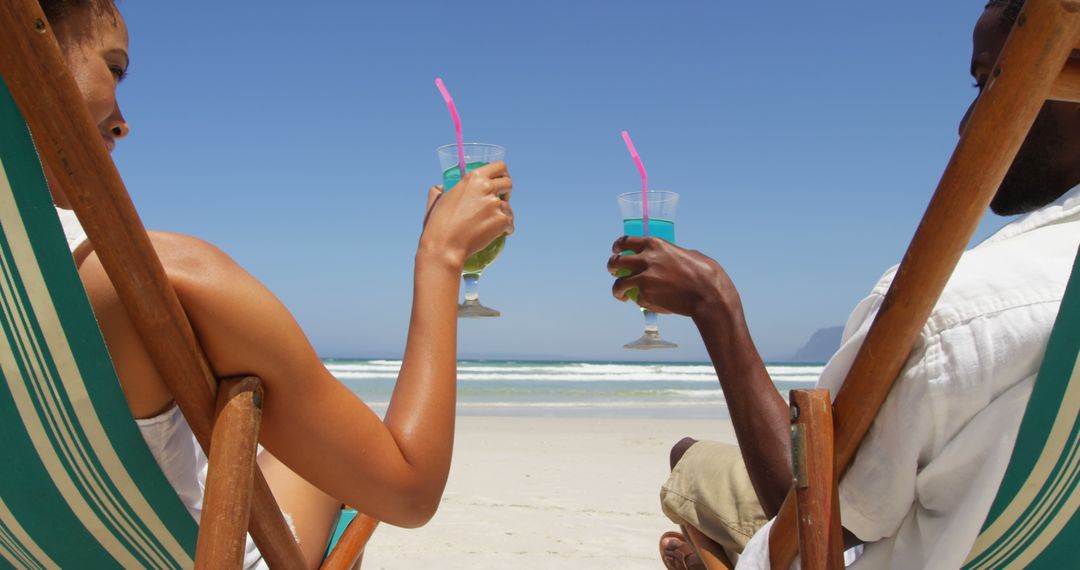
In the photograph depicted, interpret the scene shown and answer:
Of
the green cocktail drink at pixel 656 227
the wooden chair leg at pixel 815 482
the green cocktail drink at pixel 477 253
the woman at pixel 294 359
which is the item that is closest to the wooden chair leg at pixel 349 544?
the woman at pixel 294 359

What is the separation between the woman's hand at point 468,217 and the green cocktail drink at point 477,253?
1.94ft

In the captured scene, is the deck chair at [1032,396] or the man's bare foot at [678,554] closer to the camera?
the deck chair at [1032,396]

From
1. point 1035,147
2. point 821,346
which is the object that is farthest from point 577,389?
point 821,346

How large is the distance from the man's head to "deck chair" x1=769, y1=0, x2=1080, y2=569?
0.35 meters

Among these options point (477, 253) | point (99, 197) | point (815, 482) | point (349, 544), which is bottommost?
point (349, 544)

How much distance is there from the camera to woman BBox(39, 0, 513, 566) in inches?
43.8

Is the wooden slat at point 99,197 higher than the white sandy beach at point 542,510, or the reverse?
the wooden slat at point 99,197

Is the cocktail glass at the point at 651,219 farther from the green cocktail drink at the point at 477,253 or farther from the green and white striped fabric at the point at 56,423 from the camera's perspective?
the green and white striped fabric at the point at 56,423

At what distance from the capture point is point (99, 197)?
38.6 inches

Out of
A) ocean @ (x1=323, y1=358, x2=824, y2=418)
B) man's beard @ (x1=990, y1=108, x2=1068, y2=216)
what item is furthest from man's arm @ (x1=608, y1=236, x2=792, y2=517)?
ocean @ (x1=323, y1=358, x2=824, y2=418)

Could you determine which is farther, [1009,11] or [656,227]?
[656,227]

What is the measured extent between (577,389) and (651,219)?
19.2 metres

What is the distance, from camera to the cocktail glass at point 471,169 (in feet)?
7.61

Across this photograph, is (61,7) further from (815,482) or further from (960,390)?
(960,390)
